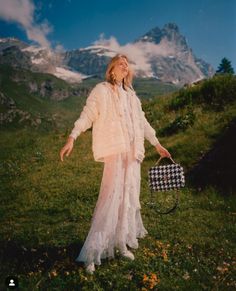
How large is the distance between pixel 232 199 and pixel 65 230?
15.4 ft

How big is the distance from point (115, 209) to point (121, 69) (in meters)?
2.41

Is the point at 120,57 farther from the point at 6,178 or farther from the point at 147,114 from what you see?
the point at 147,114

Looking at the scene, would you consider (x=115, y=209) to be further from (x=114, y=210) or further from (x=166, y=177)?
(x=166, y=177)

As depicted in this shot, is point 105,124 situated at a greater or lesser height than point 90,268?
greater

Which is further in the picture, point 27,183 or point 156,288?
point 27,183

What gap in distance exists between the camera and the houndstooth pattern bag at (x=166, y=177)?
8070 millimetres

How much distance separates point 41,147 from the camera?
21766mm

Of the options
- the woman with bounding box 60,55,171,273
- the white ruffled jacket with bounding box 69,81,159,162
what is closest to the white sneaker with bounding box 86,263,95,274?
the woman with bounding box 60,55,171,273

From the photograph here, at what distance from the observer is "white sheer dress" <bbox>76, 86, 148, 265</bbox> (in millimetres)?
7020

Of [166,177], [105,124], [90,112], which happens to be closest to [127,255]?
[166,177]

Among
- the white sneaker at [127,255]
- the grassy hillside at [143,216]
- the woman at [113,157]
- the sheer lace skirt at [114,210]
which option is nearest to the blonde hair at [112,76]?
the woman at [113,157]

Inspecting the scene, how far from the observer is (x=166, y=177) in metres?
8.12

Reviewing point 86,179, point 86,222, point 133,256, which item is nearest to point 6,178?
point 86,179

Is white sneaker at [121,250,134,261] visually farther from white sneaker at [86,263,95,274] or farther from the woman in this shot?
white sneaker at [86,263,95,274]
